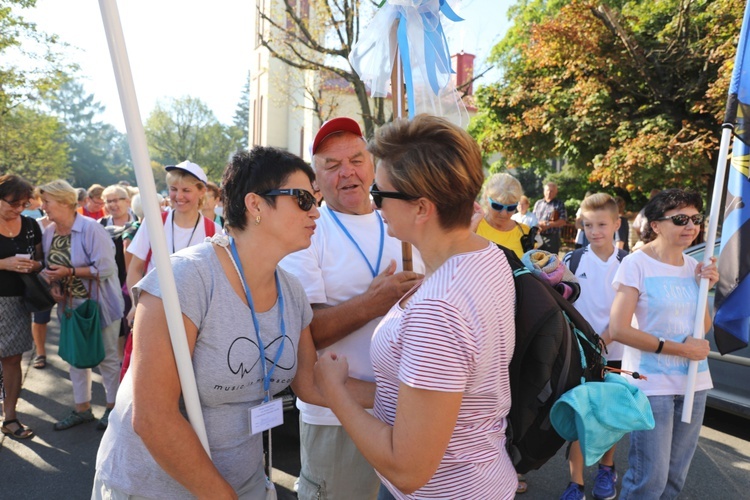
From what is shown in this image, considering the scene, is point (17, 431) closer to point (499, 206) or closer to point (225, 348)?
point (225, 348)

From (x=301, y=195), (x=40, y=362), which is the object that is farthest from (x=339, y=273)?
(x=40, y=362)

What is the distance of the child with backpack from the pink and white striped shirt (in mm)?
2429

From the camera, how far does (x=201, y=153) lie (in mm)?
53969

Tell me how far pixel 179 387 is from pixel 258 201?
0.62 meters

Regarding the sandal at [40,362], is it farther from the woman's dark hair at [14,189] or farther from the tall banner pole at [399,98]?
the tall banner pole at [399,98]

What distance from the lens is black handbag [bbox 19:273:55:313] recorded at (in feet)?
14.5

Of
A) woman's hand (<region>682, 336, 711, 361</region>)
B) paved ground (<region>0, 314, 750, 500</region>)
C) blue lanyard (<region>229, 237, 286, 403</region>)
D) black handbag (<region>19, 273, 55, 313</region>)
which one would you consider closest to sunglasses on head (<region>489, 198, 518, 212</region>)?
Answer: woman's hand (<region>682, 336, 711, 361</region>)

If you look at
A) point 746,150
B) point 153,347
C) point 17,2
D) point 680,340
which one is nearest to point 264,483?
point 153,347

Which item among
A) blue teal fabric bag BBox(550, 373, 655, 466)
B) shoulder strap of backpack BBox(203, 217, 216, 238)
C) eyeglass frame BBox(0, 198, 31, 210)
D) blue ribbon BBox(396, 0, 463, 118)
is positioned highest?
blue ribbon BBox(396, 0, 463, 118)

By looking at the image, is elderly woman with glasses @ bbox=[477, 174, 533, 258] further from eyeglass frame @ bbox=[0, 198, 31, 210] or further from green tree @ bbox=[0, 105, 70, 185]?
green tree @ bbox=[0, 105, 70, 185]

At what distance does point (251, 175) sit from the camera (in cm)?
176

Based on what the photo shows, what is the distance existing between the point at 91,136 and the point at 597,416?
279ft

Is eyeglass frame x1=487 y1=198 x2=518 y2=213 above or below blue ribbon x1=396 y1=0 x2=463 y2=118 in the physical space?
below

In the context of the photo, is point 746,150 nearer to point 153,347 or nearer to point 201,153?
point 153,347
